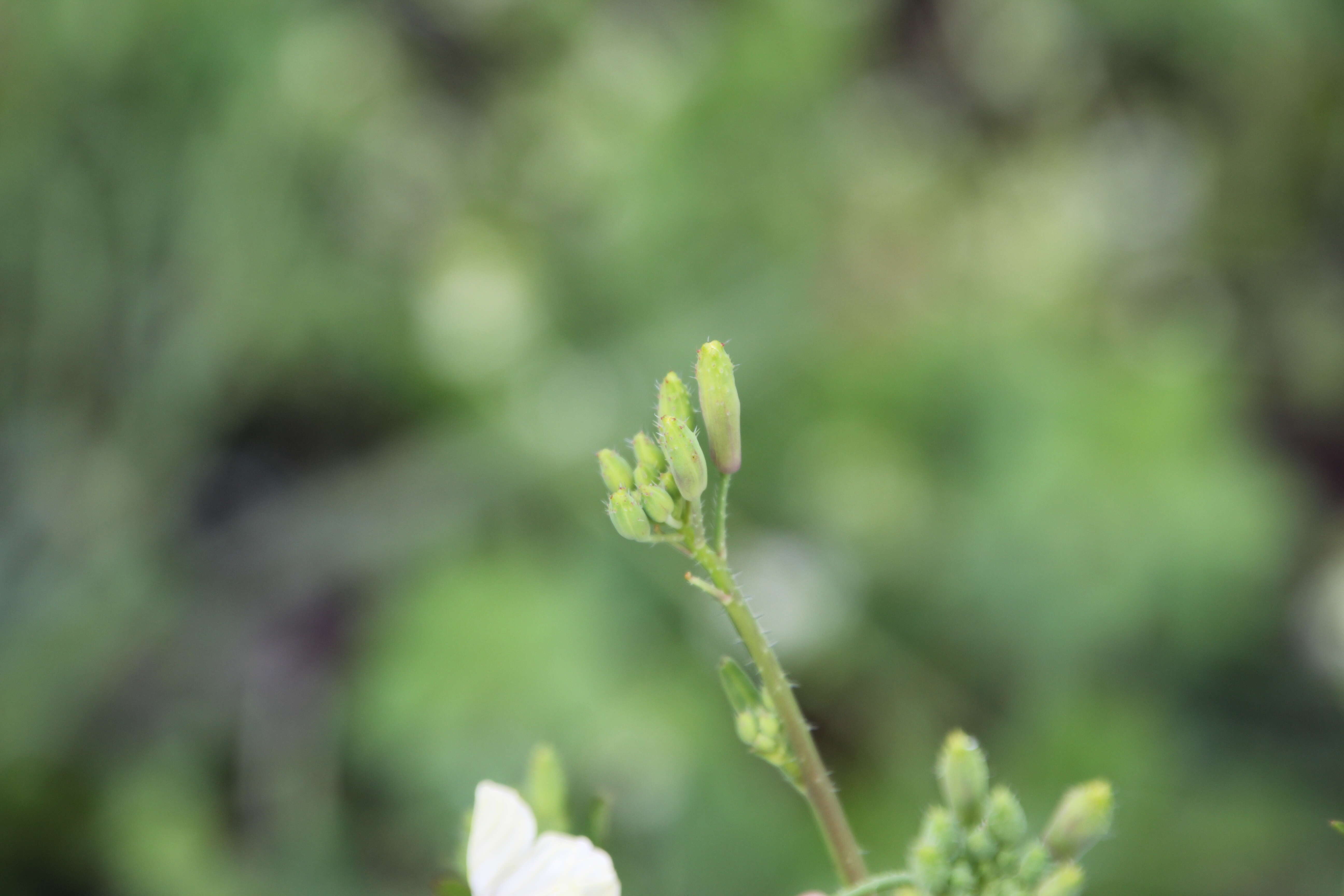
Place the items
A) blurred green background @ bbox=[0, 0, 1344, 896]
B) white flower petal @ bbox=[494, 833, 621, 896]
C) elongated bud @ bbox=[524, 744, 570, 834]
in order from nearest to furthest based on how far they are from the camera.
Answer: white flower petal @ bbox=[494, 833, 621, 896]
elongated bud @ bbox=[524, 744, 570, 834]
blurred green background @ bbox=[0, 0, 1344, 896]

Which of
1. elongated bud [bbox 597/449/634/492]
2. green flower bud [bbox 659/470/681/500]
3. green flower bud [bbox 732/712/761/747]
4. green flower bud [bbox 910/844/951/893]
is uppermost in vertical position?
elongated bud [bbox 597/449/634/492]

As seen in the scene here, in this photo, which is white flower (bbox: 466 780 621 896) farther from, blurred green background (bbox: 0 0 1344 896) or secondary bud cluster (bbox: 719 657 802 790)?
blurred green background (bbox: 0 0 1344 896)

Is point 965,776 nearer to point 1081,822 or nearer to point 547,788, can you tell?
point 1081,822

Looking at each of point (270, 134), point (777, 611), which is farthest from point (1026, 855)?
point (270, 134)

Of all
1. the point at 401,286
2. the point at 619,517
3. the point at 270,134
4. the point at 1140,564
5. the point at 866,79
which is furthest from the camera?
the point at 866,79

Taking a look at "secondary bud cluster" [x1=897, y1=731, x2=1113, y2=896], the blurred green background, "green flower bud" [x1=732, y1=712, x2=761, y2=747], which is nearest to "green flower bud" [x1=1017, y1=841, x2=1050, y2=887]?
"secondary bud cluster" [x1=897, y1=731, x2=1113, y2=896]

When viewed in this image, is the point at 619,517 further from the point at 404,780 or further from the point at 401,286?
the point at 401,286

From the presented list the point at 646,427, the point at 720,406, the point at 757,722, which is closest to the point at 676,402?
the point at 720,406
